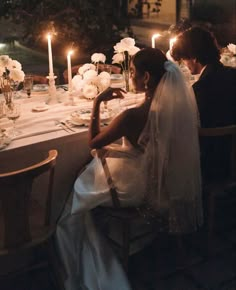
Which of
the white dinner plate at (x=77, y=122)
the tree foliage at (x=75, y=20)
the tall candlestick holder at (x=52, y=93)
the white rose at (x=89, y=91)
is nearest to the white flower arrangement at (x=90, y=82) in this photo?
the white rose at (x=89, y=91)

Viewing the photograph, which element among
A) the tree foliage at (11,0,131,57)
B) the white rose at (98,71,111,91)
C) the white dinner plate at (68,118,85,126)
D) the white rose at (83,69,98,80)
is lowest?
the white dinner plate at (68,118,85,126)

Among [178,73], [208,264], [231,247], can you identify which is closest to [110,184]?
[178,73]

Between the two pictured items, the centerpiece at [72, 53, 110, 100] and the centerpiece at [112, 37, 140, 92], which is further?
the centerpiece at [112, 37, 140, 92]

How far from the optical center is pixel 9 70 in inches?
93.4

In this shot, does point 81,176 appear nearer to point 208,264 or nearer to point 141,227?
point 141,227

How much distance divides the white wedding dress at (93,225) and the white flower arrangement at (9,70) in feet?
2.39

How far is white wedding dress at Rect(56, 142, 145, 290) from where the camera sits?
2.01m

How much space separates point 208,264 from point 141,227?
1.47 ft

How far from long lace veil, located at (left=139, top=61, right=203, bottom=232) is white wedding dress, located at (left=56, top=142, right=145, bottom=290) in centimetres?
9

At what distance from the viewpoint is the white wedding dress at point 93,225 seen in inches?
79.2

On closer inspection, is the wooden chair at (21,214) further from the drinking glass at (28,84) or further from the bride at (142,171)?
the drinking glass at (28,84)

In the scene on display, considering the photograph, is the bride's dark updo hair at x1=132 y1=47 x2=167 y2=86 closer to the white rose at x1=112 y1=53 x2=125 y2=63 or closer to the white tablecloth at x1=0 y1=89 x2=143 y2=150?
the white tablecloth at x1=0 y1=89 x2=143 y2=150

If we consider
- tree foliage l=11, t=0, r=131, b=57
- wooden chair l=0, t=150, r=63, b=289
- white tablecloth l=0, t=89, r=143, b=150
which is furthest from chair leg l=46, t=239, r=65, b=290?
tree foliage l=11, t=0, r=131, b=57

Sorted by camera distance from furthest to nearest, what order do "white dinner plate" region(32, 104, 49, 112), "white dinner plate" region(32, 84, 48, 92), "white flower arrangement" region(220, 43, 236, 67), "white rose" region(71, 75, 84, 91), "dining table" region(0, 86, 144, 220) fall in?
1. "white flower arrangement" region(220, 43, 236, 67)
2. "white dinner plate" region(32, 84, 48, 92)
3. "white rose" region(71, 75, 84, 91)
4. "white dinner plate" region(32, 104, 49, 112)
5. "dining table" region(0, 86, 144, 220)
